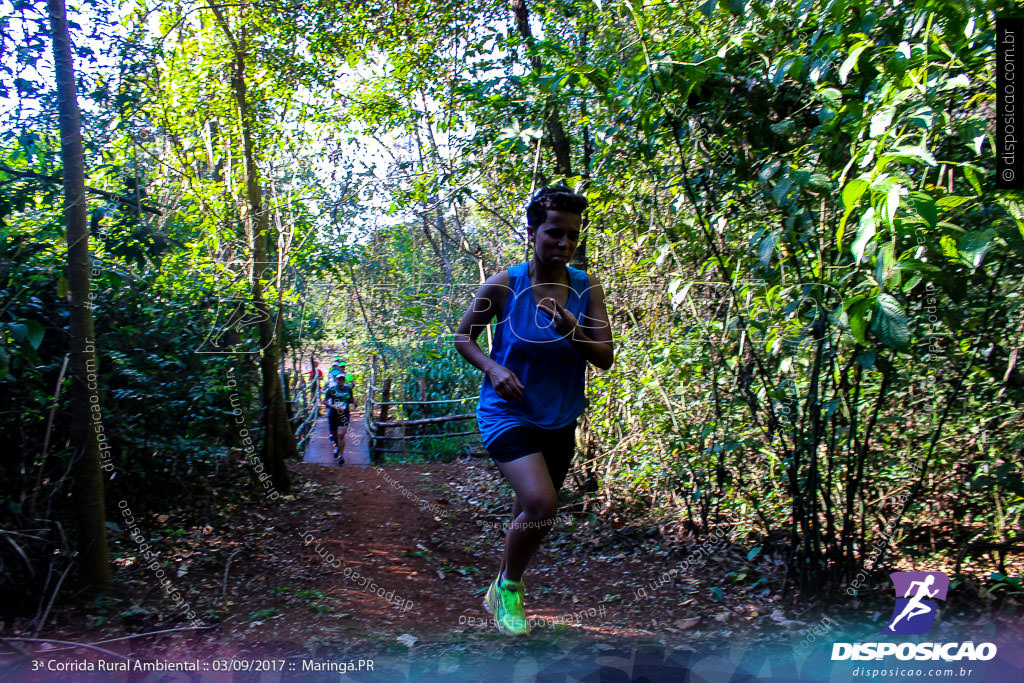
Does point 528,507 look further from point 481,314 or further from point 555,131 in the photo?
point 555,131

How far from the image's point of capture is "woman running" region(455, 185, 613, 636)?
9.16 ft

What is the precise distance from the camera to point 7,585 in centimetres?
332

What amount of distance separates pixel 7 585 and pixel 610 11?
16.5 ft

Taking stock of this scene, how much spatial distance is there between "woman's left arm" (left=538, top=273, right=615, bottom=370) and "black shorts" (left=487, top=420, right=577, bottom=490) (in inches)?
12.3

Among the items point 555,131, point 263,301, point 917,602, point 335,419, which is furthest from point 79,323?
point 335,419

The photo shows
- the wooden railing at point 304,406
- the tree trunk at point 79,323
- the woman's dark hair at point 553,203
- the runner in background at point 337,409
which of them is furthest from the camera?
the wooden railing at point 304,406

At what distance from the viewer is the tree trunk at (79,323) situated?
3432mm

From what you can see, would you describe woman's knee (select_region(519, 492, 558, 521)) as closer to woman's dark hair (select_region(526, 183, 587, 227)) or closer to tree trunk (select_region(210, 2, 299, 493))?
woman's dark hair (select_region(526, 183, 587, 227))

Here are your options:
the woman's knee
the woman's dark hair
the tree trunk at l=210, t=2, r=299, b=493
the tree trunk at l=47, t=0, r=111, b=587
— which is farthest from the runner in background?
the woman's knee

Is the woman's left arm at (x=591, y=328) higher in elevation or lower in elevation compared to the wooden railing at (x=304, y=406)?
higher

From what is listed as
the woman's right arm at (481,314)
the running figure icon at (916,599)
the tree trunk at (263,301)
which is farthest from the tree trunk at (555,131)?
the running figure icon at (916,599)

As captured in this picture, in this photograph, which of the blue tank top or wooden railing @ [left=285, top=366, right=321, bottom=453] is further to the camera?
wooden railing @ [left=285, top=366, right=321, bottom=453]

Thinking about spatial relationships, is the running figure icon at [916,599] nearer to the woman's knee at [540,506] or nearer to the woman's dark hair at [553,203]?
the woman's knee at [540,506]

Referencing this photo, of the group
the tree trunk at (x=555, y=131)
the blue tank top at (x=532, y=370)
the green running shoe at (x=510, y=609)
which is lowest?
the green running shoe at (x=510, y=609)
